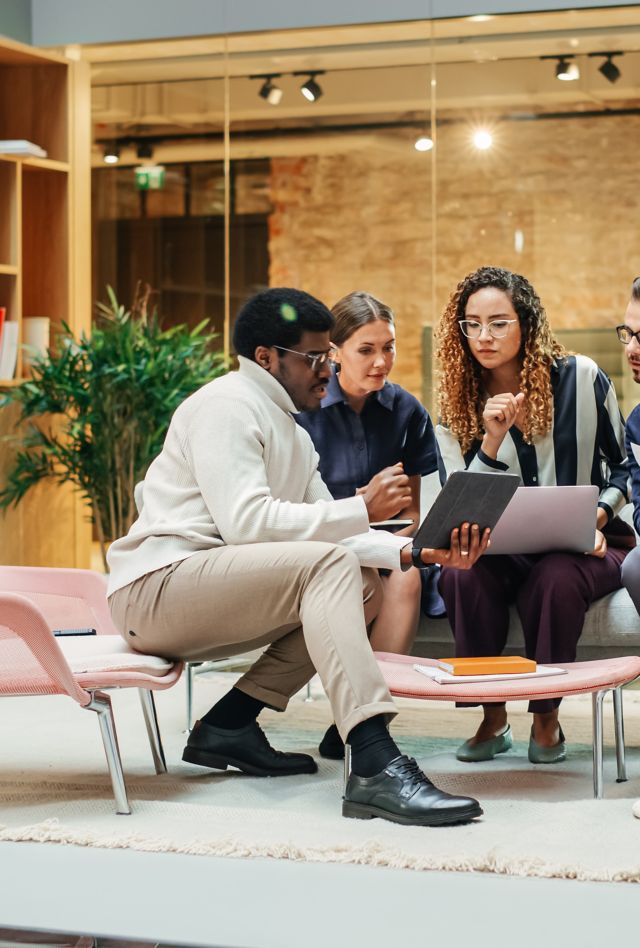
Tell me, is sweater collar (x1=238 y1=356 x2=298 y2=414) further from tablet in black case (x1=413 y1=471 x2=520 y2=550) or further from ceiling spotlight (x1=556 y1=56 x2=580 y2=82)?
ceiling spotlight (x1=556 y1=56 x2=580 y2=82)

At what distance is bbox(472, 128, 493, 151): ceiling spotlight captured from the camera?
5809 mm

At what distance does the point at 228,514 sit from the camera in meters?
2.98

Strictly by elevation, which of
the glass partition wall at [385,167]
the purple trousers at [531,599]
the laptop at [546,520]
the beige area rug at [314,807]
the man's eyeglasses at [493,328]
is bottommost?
the beige area rug at [314,807]

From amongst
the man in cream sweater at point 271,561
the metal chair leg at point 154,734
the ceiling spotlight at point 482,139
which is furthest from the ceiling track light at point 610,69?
the metal chair leg at point 154,734

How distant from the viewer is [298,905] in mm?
2330

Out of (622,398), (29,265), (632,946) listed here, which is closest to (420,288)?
(622,398)

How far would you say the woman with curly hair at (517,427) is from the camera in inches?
135

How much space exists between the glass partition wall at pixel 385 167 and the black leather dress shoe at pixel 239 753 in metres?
2.84

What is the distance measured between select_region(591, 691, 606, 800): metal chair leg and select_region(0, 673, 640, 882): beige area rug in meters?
0.03

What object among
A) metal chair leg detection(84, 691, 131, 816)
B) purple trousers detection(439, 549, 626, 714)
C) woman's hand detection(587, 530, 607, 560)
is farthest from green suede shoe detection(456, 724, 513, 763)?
metal chair leg detection(84, 691, 131, 816)

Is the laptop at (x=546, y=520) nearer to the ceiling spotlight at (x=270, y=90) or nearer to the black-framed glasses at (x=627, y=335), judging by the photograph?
the black-framed glasses at (x=627, y=335)

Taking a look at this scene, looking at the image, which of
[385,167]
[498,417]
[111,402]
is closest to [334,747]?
[498,417]

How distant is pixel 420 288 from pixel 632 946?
4130 millimetres

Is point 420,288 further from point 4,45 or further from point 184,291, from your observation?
point 4,45
